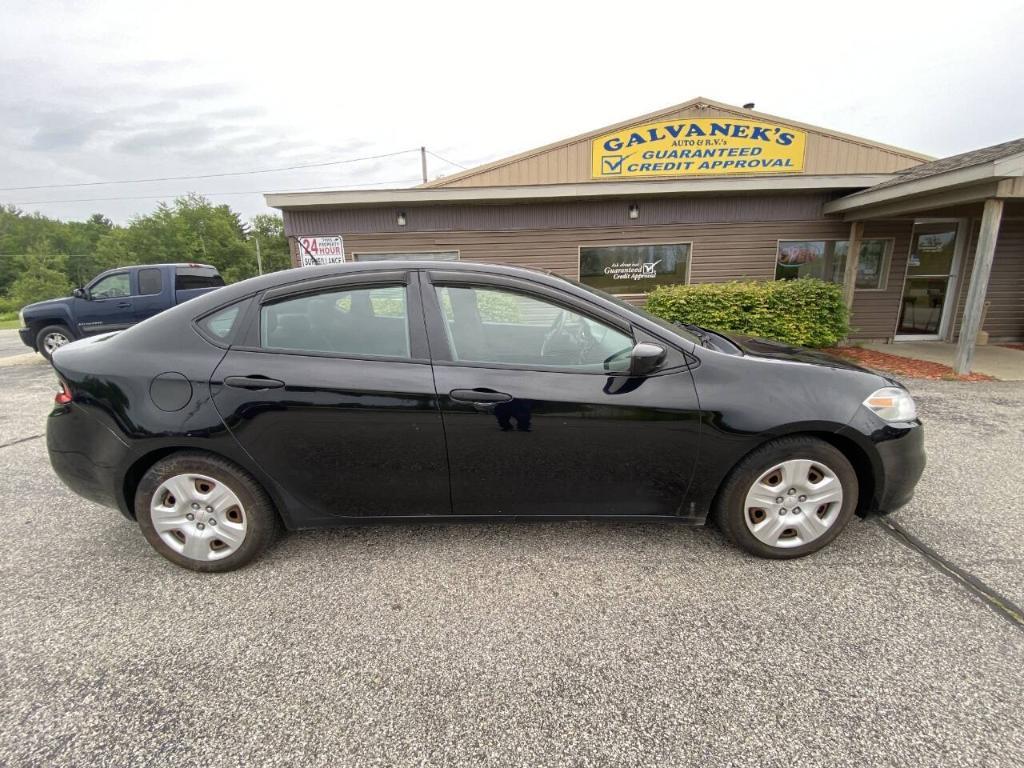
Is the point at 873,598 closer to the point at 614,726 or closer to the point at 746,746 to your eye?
the point at 746,746

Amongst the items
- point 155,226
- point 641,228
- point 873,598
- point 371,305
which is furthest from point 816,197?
point 155,226

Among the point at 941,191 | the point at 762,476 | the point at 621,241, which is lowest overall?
the point at 762,476

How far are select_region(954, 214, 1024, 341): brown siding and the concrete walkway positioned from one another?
60 centimetres

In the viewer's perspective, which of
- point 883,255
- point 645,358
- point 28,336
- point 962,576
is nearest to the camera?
point 645,358

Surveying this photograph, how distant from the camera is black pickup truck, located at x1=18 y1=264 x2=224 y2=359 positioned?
27.5ft

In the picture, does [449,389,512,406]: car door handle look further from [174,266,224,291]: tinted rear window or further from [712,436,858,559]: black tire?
[174,266,224,291]: tinted rear window

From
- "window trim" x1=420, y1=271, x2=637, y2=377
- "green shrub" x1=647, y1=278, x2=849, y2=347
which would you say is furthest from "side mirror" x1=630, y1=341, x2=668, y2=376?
"green shrub" x1=647, y1=278, x2=849, y2=347

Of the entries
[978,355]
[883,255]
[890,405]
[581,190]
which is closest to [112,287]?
[581,190]

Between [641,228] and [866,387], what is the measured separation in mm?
7240

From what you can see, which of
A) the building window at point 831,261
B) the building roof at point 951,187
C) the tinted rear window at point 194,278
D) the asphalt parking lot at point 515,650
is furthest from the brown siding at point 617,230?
the asphalt parking lot at point 515,650

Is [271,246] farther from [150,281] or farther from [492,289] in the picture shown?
[492,289]

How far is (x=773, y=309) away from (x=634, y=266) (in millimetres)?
2811

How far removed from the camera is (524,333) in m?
2.39

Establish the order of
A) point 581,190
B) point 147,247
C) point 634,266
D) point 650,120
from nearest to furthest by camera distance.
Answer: point 581,190 < point 634,266 < point 650,120 < point 147,247
